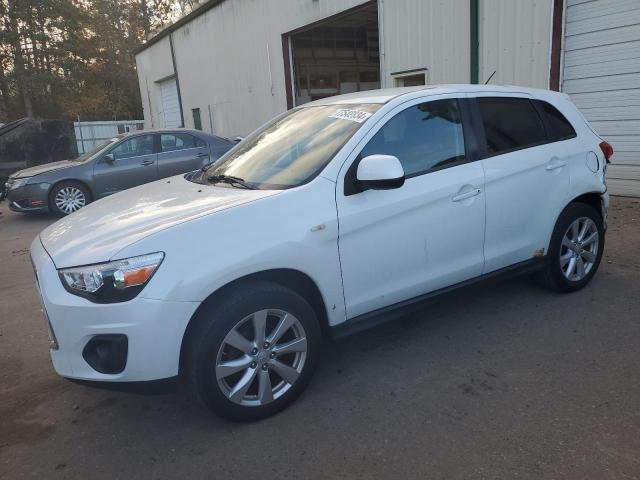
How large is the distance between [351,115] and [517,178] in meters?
1.33

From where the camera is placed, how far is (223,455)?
2.62m

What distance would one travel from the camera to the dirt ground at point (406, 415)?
2.50m

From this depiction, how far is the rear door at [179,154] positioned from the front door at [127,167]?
0.18 metres

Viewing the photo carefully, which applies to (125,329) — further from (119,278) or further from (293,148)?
(293,148)

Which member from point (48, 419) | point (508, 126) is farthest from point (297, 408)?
point (508, 126)

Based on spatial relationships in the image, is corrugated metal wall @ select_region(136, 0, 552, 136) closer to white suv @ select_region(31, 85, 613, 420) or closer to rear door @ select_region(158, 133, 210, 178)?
rear door @ select_region(158, 133, 210, 178)

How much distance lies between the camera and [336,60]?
58.8 feet

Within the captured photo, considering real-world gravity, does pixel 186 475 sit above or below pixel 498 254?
below

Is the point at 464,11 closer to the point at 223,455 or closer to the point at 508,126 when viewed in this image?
the point at 508,126

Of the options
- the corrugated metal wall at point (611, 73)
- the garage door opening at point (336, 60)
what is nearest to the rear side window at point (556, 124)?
the corrugated metal wall at point (611, 73)

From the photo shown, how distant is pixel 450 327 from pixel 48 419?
2753 millimetres

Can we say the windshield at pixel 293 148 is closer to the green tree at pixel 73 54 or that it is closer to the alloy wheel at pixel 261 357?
the alloy wheel at pixel 261 357

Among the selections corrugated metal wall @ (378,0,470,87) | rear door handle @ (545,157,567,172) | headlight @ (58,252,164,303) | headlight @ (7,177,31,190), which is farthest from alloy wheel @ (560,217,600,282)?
headlight @ (7,177,31,190)

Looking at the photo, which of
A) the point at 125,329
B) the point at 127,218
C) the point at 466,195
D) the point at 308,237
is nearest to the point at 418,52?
the point at 466,195
